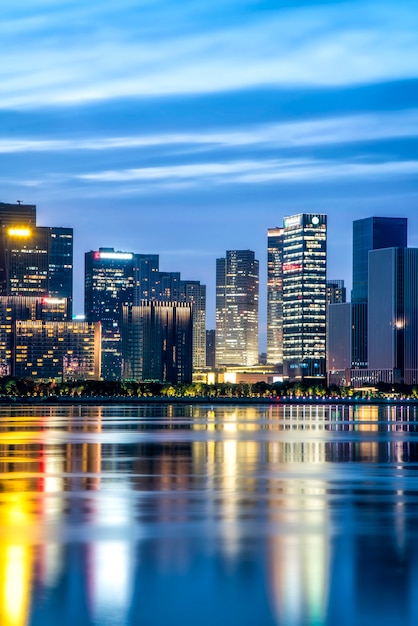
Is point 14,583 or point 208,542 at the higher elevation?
point 208,542

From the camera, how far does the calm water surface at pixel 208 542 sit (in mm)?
23156

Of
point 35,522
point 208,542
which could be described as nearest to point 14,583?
point 208,542

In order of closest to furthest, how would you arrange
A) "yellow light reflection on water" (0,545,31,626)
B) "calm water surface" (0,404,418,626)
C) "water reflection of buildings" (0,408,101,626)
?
"yellow light reflection on water" (0,545,31,626)
"calm water surface" (0,404,418,626)
"water reflection of buildings" (0,408,101,626)

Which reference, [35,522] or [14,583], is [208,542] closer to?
[35,522]

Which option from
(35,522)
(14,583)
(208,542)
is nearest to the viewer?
(14,583)

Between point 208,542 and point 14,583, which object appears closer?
point 14,583

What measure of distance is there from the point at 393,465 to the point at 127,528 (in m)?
27.7

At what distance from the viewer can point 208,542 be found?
31562 mm

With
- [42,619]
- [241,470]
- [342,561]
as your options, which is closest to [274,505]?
[342,561]

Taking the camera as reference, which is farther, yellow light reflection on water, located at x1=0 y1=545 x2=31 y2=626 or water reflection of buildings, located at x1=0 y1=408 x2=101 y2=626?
water reflection of buildings, located at x1=0 y1=408 x2=101 y2=626

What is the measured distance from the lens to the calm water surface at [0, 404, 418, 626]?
76.0ft

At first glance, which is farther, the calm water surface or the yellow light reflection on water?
the calm water surface

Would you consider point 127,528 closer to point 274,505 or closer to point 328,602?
point 274,505

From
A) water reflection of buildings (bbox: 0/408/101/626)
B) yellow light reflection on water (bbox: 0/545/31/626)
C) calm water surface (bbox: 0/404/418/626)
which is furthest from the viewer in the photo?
water reflection of buildings (bbox: 0/408/101/626)
